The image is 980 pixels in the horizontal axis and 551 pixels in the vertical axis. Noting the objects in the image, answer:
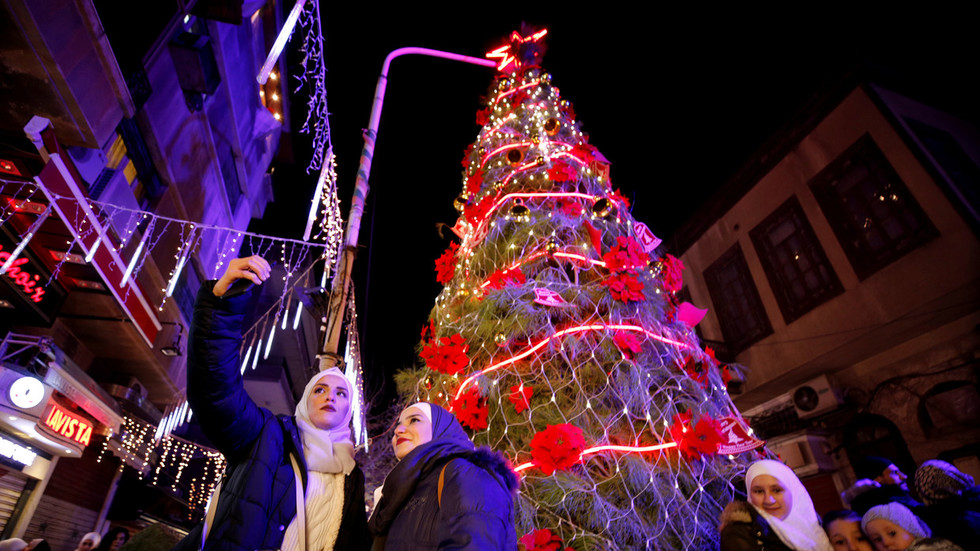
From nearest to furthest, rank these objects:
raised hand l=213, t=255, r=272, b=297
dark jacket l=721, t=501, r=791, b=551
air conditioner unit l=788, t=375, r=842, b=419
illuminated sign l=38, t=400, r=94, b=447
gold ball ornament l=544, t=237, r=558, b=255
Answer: raised hand l=213, t=255, r=272, b=297 → dark jacket l=721, t=501, r=791, b=551 → gold ball ornament l=544, t=237, r=558, b=255 → illuminated sign l=38, t=400, r=94, b=447 → air conditioner unit l=788, t=375, r=842, b=419

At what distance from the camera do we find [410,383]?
13.8 ft

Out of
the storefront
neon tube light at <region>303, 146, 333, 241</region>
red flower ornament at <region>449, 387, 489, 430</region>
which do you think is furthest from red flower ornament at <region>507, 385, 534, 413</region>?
the storefront

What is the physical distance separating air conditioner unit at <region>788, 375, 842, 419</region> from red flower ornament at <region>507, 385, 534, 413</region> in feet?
28.2

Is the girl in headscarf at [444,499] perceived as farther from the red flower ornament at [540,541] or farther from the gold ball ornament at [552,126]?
the gold ball ornament at [552,126]

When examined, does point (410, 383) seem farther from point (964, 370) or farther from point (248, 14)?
point (248, 14)

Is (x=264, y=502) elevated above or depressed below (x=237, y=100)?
below

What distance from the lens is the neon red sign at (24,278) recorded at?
19.4 ft

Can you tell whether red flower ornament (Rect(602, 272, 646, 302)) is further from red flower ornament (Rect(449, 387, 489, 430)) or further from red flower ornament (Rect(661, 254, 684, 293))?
red flower ornament (Rect(449, 387, 489, 430))

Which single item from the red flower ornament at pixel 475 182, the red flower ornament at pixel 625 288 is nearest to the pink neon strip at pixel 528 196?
the red flower ornament at pixel 475 182

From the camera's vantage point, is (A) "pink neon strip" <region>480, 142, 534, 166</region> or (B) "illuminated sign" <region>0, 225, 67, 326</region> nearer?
(A) "pink neon strip" <region>480, 142, 534, 166</region>

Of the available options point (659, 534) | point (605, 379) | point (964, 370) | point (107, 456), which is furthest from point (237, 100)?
point (964, 370)

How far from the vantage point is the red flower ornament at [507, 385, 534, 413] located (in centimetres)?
329

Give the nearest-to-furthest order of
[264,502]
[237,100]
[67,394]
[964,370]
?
[264,502] < [964,370] < [67,394] < [237,100]

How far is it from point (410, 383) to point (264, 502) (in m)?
2.45
